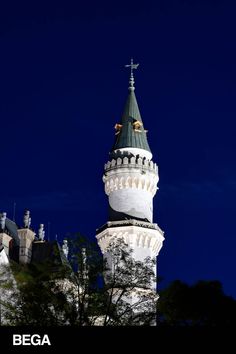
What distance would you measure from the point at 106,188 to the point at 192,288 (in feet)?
107

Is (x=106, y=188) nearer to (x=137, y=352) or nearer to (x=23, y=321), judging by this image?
(x=23, y=321)

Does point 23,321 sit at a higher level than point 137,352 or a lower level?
higher

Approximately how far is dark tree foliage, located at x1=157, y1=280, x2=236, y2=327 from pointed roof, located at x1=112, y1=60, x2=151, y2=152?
1305 inches

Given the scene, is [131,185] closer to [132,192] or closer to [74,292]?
[132,192]

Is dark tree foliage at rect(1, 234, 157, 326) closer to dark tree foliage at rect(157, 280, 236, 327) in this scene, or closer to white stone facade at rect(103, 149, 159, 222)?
dark tree foliage at rect(157, 280, 236, 327)

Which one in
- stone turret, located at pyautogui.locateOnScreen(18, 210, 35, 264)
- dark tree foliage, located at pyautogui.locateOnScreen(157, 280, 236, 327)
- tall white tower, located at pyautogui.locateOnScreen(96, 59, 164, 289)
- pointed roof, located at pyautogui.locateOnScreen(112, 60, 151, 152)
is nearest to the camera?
dark tree foliage, located at pyautogui.locateOnScreen(157, 280, 236, 327)

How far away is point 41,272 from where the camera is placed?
63.0m

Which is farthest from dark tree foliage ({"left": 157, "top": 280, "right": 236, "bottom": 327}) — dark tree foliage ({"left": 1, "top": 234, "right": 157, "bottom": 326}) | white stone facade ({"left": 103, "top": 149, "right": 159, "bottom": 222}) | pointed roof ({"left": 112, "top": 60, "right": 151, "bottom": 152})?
pointed roof ({"left": 112, "top": 60, "right": 151, "bottom": 152})

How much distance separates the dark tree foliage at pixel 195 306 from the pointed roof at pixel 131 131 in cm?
3314

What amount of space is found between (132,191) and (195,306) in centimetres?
3455

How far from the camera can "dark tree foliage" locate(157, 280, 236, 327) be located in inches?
2509

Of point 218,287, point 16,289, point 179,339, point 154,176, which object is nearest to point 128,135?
point 154,176

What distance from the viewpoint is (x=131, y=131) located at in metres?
102

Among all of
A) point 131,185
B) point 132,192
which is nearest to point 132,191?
point 132,192
